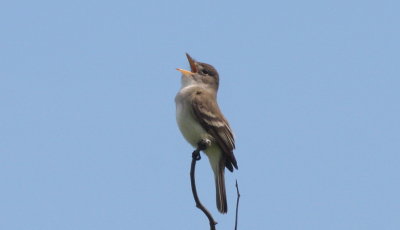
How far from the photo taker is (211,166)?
27.5ft

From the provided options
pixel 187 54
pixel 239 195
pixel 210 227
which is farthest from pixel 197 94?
pixel 210 227

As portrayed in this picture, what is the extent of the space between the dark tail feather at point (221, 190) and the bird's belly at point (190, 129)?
474 mm

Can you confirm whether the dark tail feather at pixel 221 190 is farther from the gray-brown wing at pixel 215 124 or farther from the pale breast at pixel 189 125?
the pale breast at pixel 189 125

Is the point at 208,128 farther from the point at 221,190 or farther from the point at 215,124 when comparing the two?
the point at 221,190

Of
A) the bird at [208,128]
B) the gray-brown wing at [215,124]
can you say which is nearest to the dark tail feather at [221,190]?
the bird at [208,128]

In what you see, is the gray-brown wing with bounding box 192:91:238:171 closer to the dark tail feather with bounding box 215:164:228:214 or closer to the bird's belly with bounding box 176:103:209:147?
the bird's belly with bounding box 176:103:209:147

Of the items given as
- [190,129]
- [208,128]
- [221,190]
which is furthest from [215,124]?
[221,190]

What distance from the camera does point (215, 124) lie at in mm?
8648

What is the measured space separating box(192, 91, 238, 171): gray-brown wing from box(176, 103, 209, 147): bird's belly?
0.07 m

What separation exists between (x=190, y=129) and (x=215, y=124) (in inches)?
14.7

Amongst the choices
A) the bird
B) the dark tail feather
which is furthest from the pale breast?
the dark tail feather

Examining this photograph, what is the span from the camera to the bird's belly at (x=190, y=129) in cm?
846

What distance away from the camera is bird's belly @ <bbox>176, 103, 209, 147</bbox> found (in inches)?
333

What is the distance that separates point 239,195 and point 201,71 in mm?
5709
